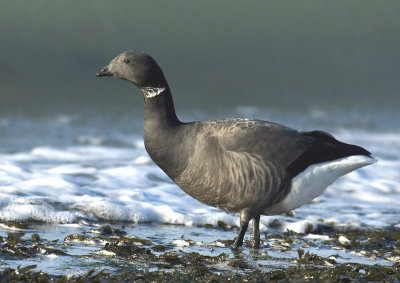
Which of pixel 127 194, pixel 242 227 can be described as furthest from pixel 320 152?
pixel 127 194

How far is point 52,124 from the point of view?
14438 millimetres

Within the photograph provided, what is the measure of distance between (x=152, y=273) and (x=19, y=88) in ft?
42.9

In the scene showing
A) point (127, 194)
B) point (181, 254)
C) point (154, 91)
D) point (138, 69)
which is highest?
point (138, 69)

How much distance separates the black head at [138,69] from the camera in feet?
21.0

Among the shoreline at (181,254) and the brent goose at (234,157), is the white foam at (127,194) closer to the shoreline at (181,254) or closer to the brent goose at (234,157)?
the shoreline at (181,254)

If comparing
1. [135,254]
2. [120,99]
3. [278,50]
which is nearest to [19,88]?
[120,99]

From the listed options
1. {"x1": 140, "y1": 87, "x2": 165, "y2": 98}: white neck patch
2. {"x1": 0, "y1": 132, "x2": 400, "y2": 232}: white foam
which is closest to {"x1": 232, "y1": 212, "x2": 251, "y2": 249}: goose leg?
{"x1": 0, "y1": 132, "x2": 400, "y2": 232}: white foam

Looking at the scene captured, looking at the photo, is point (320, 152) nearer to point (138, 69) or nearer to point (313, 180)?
point (313, 180)

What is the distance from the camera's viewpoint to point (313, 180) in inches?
260

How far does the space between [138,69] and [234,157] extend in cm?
117

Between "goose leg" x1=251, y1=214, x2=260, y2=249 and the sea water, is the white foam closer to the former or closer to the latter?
the sea water

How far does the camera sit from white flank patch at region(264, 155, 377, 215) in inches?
255

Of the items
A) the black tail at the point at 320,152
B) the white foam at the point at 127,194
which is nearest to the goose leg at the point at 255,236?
the black tail at the point at 320,152

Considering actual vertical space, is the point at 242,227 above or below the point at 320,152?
below
